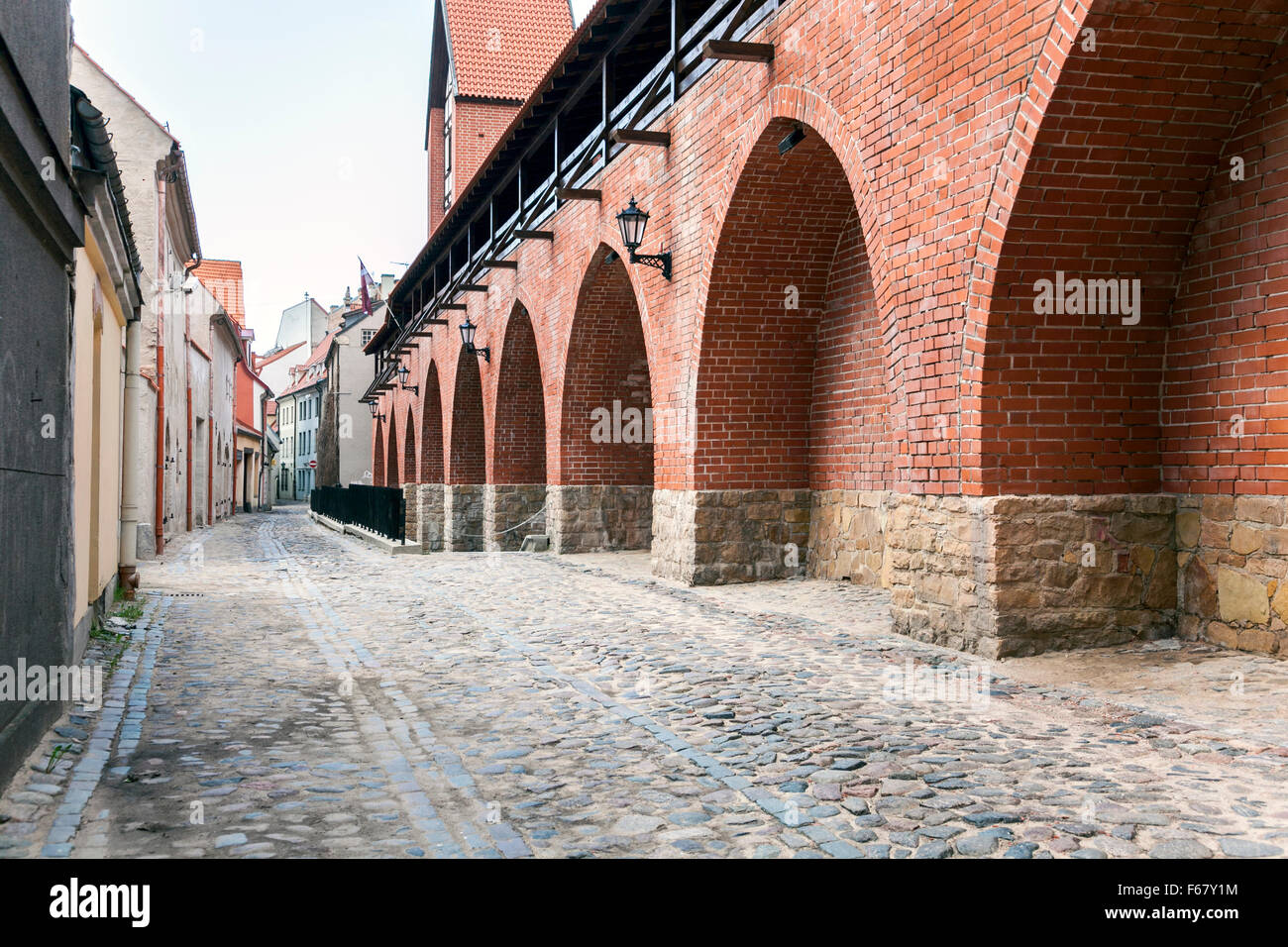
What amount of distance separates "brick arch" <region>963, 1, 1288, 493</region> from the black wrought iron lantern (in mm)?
22991

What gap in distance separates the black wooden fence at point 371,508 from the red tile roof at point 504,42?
1261 cm

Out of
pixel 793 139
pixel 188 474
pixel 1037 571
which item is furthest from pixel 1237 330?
pixel 188 474

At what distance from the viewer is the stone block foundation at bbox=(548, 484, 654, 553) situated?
15.1m

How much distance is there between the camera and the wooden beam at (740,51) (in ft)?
28.8

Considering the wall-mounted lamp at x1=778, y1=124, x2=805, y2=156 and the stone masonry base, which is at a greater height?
the wall-mounted lamp at x1=778, y1=124, x2=805, y2=156

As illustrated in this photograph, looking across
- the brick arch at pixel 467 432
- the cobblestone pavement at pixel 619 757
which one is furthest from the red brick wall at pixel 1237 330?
the brick arch at pixel 467 432

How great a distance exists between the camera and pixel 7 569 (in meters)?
3.83

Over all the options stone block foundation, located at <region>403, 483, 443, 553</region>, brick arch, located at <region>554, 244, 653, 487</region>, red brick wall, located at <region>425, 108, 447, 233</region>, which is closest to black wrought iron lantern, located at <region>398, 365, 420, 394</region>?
stone block foundation, located at <region>403, 483, 443, 553</region>

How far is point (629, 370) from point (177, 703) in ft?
34.5

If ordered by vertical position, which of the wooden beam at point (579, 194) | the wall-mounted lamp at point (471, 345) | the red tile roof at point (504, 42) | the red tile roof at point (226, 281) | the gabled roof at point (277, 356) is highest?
the red tile roof at point (504, 42)

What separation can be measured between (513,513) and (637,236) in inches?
327

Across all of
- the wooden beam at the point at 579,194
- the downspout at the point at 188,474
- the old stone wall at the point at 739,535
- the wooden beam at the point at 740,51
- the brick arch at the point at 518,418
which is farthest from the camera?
the downspout at the point at 188,474

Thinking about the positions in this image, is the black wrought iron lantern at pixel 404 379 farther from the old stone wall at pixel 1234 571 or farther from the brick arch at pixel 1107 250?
the old stone wall at pixel 1234 571

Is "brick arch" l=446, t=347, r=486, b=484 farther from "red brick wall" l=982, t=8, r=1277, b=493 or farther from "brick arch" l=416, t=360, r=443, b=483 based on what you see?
"red brick wall" l=982, t=8, r=1277, b=493
